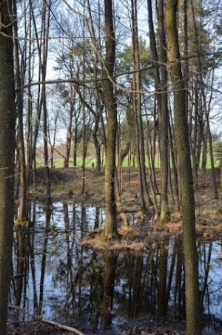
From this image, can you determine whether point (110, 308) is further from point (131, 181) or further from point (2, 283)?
point (131, 181)

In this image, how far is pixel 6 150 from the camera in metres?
3.80

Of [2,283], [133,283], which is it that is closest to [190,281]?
[2,283]

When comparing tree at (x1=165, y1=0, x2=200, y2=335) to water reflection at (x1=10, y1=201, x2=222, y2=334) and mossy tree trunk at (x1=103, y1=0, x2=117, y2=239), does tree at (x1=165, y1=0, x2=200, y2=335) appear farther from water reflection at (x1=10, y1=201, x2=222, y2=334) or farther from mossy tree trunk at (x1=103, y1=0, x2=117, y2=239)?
mossy tree trunk at (x1=103, y1=0, x2=117, y2=239)

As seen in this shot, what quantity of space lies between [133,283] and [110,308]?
1.66 metres

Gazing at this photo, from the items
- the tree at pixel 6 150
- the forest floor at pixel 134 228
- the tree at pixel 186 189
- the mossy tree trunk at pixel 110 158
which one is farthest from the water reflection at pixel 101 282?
the tree at pixel 6 150

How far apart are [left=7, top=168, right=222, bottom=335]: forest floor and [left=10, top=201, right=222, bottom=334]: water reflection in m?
0.39

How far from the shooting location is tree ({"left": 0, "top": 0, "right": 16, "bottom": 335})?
12.3 ft

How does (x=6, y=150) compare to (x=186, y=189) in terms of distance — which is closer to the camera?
(x=6, y=150)

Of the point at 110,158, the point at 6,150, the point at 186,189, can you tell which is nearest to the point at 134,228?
the point at 110,158

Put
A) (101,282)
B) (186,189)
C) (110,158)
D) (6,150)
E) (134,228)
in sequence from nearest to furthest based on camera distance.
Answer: (6,150) → (186,189) → (101,282) → (110,158) → (134,228)

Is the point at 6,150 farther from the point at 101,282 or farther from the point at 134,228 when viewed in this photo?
the point at 134,228

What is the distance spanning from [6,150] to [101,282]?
233 inches

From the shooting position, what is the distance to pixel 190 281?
5141mm

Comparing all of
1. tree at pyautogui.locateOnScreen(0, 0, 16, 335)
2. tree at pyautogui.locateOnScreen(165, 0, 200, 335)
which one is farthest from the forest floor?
tree at pyautogui.locateOnScreen(165, 0, 200, 335)
